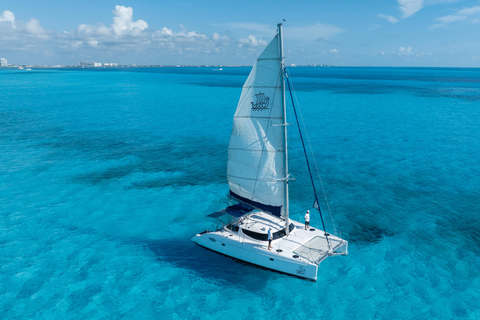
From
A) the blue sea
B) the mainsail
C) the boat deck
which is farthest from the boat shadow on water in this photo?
the mainsail

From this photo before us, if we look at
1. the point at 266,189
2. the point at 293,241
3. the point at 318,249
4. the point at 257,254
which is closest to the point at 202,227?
the point at 257,254

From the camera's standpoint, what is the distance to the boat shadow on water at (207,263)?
74.0 ft

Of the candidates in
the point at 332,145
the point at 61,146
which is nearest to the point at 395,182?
the point at 332,145

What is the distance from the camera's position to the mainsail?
22.2 m

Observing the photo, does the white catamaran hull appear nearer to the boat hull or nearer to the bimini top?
the boat hull

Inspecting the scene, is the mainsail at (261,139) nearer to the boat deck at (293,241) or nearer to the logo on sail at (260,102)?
the logo on sail at (260,102)

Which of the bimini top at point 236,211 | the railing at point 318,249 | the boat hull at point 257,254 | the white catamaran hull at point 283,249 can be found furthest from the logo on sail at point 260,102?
the railing at point 318,249

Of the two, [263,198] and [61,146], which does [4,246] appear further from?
[61,146]

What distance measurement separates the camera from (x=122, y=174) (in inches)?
1619

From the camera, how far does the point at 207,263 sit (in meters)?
24.5

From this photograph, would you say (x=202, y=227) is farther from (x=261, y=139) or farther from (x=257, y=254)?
(x=261, y=139)

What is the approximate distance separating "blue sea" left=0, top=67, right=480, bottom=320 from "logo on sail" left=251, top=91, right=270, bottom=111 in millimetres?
11521

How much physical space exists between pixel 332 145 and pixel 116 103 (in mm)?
72772

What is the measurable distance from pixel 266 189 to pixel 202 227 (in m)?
8.34
